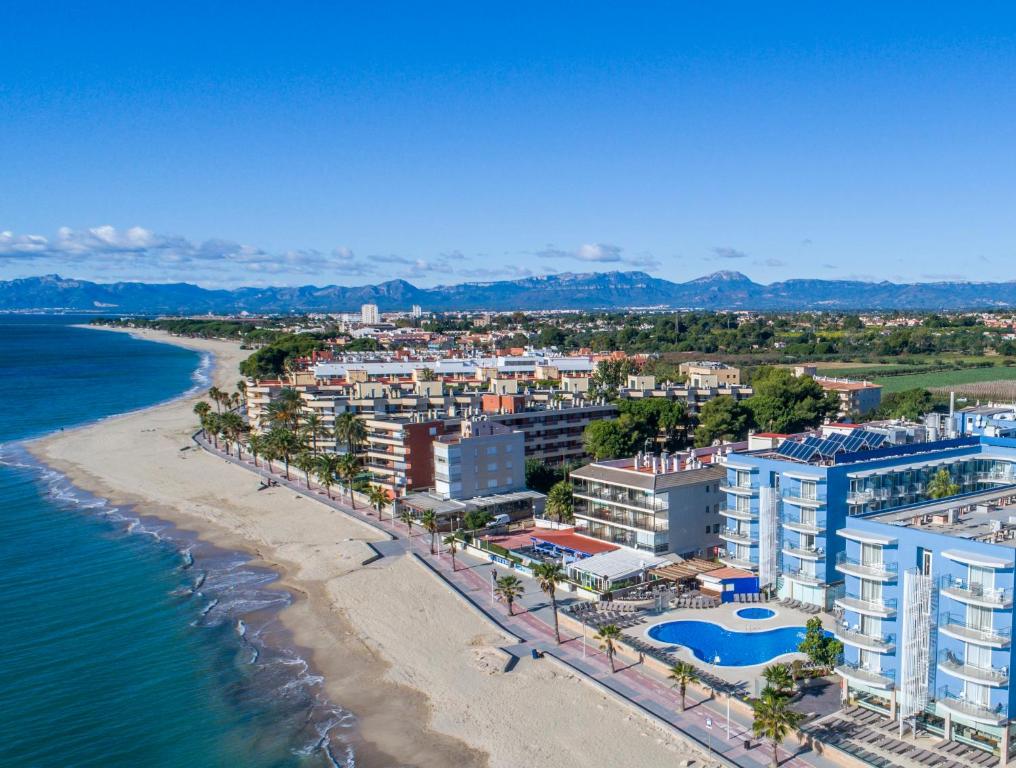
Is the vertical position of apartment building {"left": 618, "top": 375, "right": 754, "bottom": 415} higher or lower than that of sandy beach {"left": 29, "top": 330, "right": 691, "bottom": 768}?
higher

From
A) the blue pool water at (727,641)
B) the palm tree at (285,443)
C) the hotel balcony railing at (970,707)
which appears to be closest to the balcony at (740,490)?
the blue pool water at (727,641)

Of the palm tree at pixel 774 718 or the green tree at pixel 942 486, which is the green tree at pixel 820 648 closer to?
the palm tree at pixel 774 718

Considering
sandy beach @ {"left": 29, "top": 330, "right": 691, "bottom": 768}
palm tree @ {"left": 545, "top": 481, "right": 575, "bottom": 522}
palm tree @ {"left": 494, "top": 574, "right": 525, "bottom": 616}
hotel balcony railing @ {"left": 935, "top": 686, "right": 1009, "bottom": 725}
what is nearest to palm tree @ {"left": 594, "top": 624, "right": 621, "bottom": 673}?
sandy beach @ {"left": 29, "top": 330, "right": 691, "bottom": 768}

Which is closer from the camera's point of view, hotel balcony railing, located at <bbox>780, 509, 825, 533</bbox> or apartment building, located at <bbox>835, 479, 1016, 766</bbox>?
apartment building, located at <bbox>835, 479, 1016, 766</bbox>

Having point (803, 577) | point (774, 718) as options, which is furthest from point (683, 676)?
point (803, 577)

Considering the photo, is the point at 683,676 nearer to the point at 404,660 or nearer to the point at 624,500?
the point at 404,660

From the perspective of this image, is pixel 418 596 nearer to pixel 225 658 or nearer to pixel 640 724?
pixel 225 658

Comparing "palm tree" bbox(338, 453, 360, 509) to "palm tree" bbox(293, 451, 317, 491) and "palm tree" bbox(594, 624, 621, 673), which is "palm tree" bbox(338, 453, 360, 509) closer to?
"palm tree" bbox(293, 451, 317, 491)
